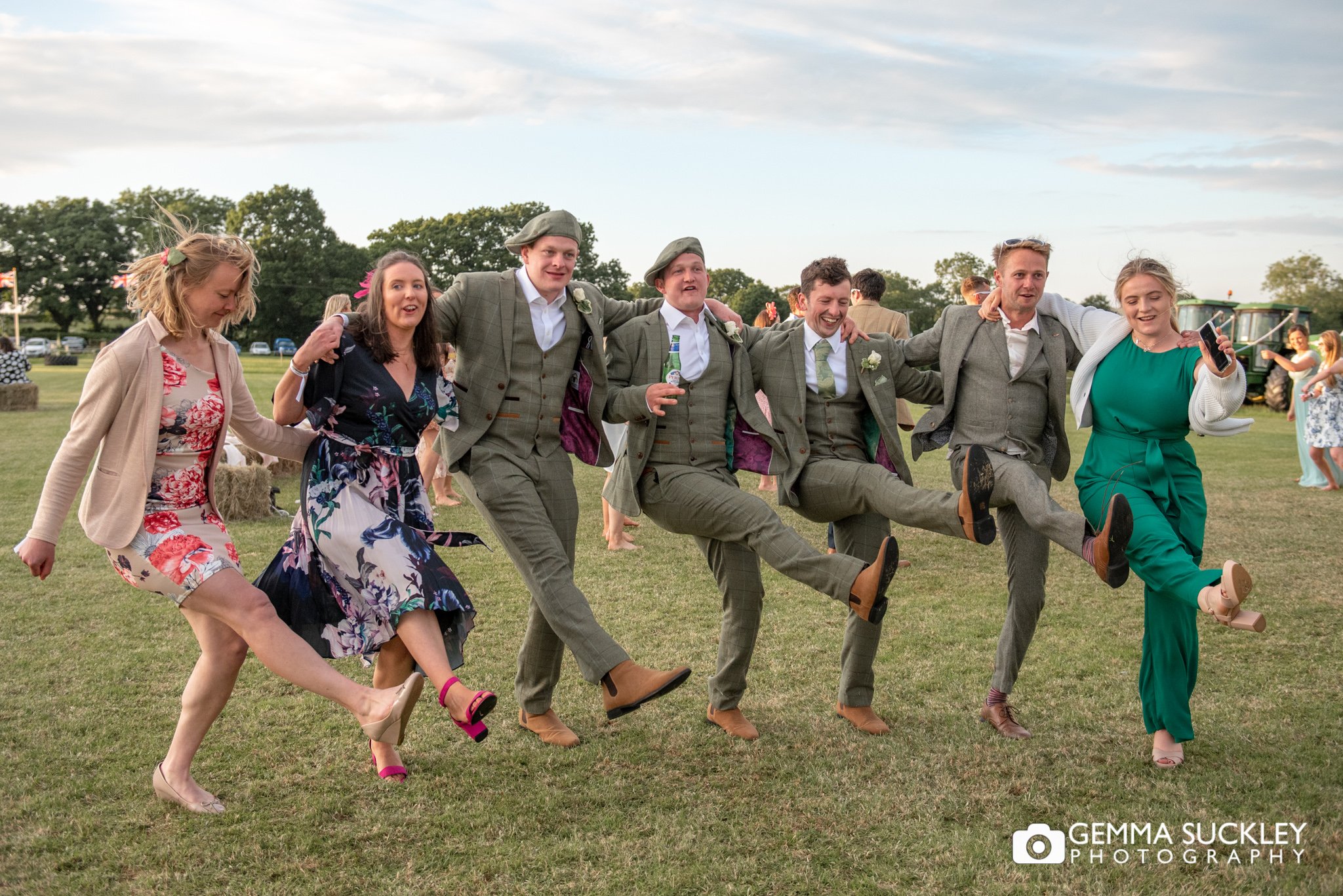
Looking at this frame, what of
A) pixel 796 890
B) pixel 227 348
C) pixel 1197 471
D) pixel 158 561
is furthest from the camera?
pixel 1197 471

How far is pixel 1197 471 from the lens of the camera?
4.93 metres

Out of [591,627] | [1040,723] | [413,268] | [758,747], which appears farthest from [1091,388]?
[413,268]

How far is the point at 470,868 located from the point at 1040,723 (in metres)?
2.86

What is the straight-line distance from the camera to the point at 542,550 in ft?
15.0

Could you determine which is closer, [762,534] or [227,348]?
[227,348]

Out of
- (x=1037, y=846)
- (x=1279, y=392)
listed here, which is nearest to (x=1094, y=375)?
(x=1037, y=846)

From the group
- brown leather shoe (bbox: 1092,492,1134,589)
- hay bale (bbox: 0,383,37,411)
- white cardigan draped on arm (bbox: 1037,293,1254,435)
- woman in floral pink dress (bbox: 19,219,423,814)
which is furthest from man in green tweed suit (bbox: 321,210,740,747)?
hay bale (bbox: 0,383,37,411)

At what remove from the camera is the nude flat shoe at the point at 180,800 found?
4.05 metres

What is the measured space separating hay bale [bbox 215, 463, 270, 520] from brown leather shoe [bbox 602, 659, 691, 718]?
705 cm

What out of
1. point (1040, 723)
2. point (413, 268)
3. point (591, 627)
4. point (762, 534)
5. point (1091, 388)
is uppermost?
point (413, 268)

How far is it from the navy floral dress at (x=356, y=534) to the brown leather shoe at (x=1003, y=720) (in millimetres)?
2511

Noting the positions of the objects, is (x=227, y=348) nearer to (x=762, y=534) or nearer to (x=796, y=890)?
(x=762, y=534)

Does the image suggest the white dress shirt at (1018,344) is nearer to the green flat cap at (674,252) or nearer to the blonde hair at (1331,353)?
the green flat cap at (674,252)

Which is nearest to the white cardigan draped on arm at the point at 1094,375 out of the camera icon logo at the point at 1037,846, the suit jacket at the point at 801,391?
the suit jacket at the point at 801,391
